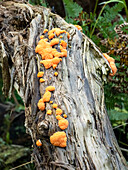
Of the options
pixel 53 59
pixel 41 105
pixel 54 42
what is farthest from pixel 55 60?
pixel 41 105

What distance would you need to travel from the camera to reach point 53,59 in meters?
1.80

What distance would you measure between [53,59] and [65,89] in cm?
40

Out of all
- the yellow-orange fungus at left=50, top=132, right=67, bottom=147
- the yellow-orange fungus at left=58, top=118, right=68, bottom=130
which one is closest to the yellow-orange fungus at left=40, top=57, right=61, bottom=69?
the yellow-orange fungus at left=58, top=118, right=68, bottom=130

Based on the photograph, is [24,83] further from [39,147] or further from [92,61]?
[92,61]

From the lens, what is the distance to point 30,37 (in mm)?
2084

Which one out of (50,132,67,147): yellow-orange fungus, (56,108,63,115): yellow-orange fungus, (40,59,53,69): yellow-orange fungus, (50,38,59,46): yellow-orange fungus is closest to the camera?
(50,132,67,147): yellow-orange fungus

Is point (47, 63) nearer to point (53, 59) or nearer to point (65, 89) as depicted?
point (53, 59)

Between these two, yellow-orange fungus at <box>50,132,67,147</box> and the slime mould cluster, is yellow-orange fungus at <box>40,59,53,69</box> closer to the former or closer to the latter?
the slime mould cluster

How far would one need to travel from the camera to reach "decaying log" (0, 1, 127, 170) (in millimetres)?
1445

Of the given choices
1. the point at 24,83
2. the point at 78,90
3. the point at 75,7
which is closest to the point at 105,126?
the point at 78,90

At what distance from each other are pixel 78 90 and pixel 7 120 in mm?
3495

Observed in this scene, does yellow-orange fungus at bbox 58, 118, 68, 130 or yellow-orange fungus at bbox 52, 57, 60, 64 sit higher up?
yellow-orange fungus at bbox 52, 57, 60, 64

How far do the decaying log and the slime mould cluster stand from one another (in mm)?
50

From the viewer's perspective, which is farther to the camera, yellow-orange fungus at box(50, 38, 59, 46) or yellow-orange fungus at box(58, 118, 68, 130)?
yellow-orange fungus at box(50, 38, 59, 46)
